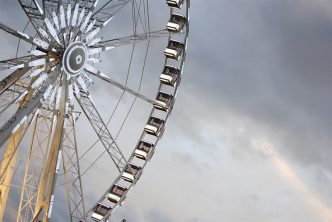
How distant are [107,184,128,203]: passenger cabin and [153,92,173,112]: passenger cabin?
460 centimetres

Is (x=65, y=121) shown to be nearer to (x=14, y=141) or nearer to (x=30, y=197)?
(x=14, y=141)

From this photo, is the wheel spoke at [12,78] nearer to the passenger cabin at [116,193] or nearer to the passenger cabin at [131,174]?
the passenger cabin at [131,174]

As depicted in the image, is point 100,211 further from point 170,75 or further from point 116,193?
point 170,75

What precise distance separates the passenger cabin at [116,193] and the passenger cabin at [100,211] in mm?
511

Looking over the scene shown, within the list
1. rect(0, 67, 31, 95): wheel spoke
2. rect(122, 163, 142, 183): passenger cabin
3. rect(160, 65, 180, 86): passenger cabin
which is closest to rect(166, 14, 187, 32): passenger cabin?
rect(160, 65, 180, 86): passenger cabin

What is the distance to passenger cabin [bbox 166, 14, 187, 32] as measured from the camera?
3139cm

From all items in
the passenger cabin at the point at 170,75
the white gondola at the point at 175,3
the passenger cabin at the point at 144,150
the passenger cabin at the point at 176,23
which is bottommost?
the passenger cabin at the point at 144,150

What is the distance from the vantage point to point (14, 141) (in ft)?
93.2

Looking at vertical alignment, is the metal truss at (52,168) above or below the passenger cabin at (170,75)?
below

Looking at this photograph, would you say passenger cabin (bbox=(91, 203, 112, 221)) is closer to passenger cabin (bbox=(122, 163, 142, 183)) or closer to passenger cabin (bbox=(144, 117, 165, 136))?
passenger cabin (bbox=(122, 163, 142, 183))

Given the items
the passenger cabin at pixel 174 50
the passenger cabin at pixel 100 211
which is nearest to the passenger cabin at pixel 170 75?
the passenger cabin at pixel 174 50

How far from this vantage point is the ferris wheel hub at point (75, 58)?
1028 inches

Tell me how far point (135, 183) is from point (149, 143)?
7.48 ft

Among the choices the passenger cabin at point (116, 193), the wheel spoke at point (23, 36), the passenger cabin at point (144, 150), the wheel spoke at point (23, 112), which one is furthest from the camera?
the passenger cabin at point (144, 150)
